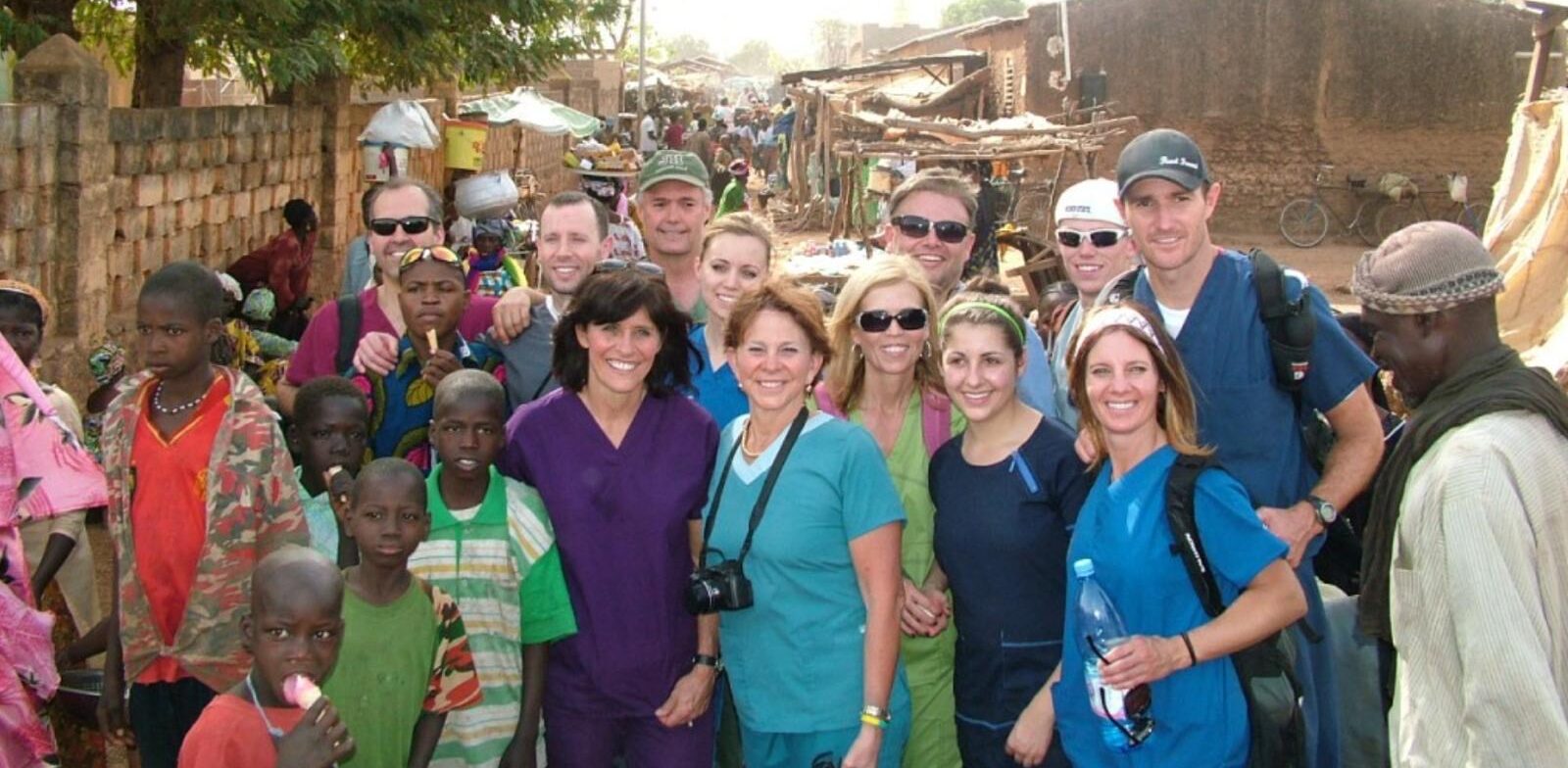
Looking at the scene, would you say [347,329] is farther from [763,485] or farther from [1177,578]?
[1177,578]

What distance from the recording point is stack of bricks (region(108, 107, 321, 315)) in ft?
27.4

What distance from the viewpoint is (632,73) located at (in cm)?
4409

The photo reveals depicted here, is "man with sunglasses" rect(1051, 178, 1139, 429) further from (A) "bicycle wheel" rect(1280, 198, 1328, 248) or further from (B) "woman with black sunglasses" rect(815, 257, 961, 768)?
(A) "bicycle wheel" rect(1280, 198, 1328, 248)

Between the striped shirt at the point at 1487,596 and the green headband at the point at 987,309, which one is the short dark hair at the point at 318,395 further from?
the striped shirt at the point at 1487,596

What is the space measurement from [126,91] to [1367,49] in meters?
17.8

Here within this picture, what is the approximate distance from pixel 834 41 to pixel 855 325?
73.8 meters

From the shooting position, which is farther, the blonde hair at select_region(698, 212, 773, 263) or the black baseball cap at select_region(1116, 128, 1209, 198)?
the blonde hair at select_region(698, 212, 773, 263)

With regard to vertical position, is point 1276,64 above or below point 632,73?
below

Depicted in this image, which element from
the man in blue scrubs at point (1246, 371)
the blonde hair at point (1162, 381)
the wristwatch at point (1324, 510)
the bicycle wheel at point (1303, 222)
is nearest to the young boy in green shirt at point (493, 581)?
the blonde hair at point (1162, 381)

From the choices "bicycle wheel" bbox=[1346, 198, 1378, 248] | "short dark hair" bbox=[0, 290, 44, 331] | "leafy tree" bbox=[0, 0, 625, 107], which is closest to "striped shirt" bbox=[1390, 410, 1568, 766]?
"short dark hair" bbox=[0, 290, 44, 331]

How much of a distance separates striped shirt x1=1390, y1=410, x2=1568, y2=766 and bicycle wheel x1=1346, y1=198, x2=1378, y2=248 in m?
21.5

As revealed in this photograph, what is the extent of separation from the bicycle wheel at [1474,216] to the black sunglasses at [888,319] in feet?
62.1

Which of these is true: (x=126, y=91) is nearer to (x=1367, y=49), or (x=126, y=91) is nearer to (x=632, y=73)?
(x=1367, y=49)

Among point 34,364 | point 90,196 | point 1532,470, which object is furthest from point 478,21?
point 1532,470
